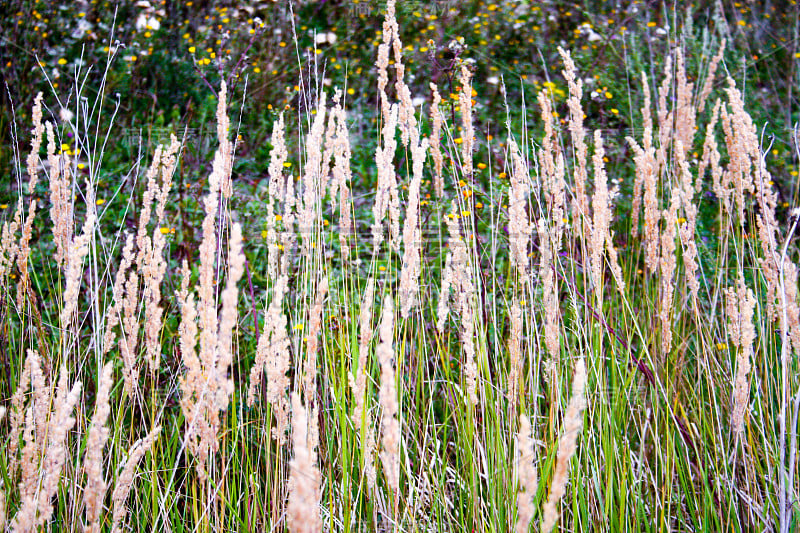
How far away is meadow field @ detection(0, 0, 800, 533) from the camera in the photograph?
3.36ft

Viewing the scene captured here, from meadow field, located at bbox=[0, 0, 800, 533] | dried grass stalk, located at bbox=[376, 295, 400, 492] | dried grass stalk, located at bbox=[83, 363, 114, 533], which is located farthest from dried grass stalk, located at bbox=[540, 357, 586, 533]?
dried grass stalk, located at bbox=[83, 363, 114, 533]

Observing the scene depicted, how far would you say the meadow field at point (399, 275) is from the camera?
102 cm

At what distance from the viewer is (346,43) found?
123 inches

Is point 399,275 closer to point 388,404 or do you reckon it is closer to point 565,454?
point 388,404

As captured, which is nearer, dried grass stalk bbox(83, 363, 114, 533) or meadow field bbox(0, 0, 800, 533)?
dried grass stalk bbox(83, 363, 114, 533)

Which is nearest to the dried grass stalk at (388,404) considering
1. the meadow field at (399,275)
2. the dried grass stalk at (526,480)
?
the meadow field at (399,275)

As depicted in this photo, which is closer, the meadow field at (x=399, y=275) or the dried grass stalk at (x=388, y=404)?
the dried grass stalk at (x=388, y=404)

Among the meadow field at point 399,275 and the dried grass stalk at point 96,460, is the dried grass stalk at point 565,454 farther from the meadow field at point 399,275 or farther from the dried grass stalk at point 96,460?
the dried grass stalk at point 96,460

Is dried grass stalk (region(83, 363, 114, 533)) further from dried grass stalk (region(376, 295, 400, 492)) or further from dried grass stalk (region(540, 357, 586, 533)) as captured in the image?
dried grass stalk (region(540, 357, 586, 533))

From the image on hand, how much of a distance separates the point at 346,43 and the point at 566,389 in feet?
8.08

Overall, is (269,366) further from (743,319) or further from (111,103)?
(111,103)

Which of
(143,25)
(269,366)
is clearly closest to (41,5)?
(143,25)

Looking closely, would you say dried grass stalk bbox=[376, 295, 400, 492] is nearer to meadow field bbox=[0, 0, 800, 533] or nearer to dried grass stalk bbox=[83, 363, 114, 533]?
meadow field bbox=[0, 0, 800, 533]

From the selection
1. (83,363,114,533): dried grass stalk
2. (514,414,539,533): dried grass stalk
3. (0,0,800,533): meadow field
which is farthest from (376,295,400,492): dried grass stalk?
(83,363,114,533): dried grass stalk
